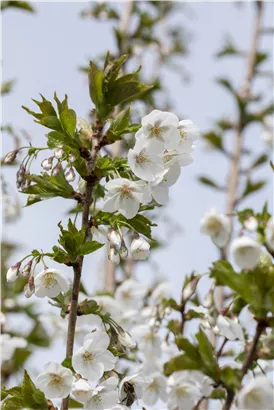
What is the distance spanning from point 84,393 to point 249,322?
79 centimetres

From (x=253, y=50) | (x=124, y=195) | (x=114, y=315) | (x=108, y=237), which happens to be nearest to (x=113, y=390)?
(x=108, y=237)

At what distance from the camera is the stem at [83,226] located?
155 cm

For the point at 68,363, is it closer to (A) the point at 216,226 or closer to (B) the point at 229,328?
(B) the point at 229,328

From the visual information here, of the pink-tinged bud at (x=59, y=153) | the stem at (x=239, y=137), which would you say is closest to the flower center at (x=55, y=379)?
the pink-tinged bud at (x=59, y=153)

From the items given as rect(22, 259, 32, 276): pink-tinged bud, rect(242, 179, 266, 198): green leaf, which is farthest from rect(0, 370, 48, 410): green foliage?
rect(242, 179, 266, 198): green leaf

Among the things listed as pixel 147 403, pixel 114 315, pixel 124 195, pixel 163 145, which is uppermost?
pixel 163 145

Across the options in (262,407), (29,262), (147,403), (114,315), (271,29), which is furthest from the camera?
(271,29)

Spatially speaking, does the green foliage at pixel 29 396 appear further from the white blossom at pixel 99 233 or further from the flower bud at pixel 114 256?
the white blossom at pixel 99 233

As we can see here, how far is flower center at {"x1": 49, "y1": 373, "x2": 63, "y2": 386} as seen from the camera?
1506 mm

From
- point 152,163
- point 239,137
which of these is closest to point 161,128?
point 152,163

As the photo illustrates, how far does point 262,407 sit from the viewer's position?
1.20 metres

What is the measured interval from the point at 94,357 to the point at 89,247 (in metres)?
0.32

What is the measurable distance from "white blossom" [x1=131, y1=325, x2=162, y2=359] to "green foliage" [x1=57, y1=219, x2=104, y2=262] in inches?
49.7

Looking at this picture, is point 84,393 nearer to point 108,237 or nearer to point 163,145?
point 108,237
